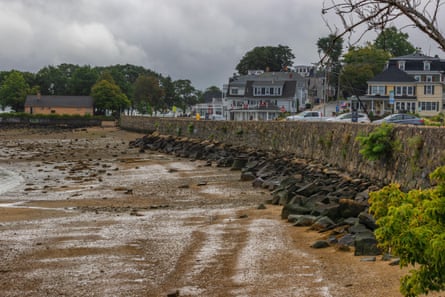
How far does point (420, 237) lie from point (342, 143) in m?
23.4

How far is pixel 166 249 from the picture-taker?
16.9 m

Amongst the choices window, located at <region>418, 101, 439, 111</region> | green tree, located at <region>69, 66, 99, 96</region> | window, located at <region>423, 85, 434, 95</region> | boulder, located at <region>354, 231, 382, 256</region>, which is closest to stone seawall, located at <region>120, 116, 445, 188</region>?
boulder, located at <region>354, 231, 382, 256</region>

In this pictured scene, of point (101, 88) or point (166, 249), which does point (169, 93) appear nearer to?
point (101, 88)

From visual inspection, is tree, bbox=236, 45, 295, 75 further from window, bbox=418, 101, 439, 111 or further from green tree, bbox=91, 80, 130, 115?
window, bbox=418, 101, 439, 111

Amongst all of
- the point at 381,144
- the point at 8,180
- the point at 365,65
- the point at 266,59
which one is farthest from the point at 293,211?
the point at 266,59

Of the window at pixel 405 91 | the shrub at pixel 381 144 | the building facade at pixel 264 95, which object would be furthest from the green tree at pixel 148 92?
the shrub at pixel 381 144

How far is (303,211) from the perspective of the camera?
20.9 m

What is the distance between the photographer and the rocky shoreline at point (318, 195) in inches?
636

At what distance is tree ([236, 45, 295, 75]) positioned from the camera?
150 metres

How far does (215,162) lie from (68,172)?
9.62 m

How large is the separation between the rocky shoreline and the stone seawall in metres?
0.56

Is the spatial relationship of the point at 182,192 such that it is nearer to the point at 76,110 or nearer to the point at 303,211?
the point at 303,211

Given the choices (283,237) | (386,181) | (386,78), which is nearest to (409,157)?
(386,181)

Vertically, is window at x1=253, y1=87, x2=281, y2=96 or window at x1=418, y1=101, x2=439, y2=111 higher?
window at x1=253, y1=87, x2=281, y2=96
